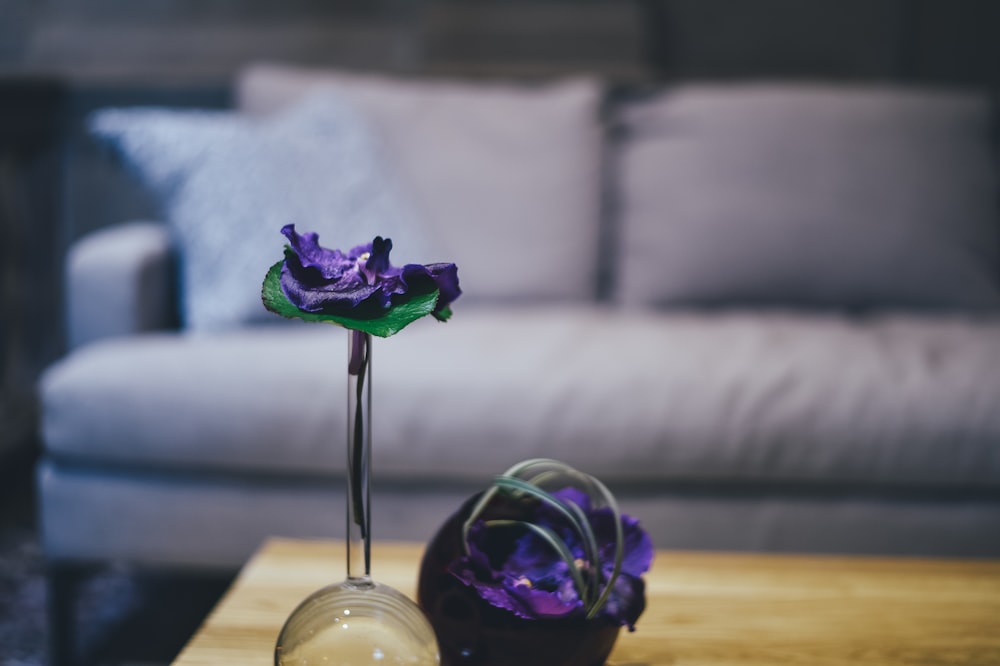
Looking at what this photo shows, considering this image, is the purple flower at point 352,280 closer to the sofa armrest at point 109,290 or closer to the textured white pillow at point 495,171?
the sofa armrest at point 109,290

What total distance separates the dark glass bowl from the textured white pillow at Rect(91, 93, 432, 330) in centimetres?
100

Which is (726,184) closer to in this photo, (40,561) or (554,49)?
(554,49)

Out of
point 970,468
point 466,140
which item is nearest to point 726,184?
point 466,140

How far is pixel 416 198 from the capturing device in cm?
184

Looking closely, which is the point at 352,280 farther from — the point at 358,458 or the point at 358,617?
the point at 358,617

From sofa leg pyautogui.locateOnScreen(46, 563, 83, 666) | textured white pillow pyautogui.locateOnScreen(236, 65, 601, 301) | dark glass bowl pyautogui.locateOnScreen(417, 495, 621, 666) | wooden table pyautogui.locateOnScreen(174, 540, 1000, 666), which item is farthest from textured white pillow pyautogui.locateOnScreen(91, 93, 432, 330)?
dark glass bowl pyautogui.locateOnScreen(417, 495, 621, 666)

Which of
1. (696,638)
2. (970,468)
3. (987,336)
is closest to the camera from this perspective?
(696,638)

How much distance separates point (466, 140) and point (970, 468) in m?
1.10

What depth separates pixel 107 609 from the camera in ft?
5.21

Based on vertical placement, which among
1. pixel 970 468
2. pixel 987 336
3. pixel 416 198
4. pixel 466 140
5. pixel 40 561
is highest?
pixel 466 140

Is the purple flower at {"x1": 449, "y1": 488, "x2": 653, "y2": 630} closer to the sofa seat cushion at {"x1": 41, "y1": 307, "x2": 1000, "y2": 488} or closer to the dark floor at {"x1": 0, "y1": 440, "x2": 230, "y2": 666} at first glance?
the sofa seat cushion at {"x1": 41, "y1": 307, "x2": 1000, "y2": 488}

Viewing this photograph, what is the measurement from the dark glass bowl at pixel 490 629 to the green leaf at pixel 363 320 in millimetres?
185

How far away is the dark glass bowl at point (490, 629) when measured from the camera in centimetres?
64

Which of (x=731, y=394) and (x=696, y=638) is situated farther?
(x=731, y=394)
